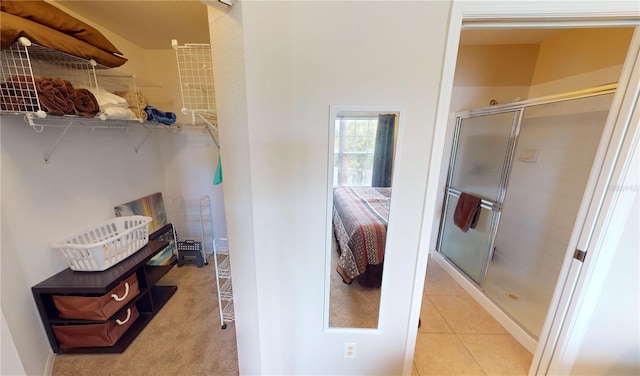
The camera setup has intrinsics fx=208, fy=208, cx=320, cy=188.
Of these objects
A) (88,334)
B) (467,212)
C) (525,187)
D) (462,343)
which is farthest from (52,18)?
(525,187)

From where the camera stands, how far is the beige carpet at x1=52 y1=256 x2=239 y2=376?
4.55 ft

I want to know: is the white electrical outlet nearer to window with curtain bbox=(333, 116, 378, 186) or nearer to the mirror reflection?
the mirror reflection

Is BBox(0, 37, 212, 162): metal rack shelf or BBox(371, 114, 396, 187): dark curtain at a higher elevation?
BBox(0, 37, 212, 162): metal rack shelf

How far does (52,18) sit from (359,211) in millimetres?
1792

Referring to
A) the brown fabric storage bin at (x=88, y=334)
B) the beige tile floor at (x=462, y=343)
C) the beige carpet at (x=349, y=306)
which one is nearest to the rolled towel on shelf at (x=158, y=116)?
the brown fabric storage bin at (x=88, y=334)

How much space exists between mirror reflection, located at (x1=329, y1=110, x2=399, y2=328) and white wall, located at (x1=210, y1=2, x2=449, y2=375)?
0.21 feet

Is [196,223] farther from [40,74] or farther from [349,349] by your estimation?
[349,349]

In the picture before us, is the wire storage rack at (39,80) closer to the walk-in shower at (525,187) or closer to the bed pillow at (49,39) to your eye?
the bed pillow at (49,39)

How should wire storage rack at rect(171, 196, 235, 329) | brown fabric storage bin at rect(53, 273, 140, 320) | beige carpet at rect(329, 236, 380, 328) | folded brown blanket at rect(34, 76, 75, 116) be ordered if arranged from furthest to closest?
wire storage rack at rect(171, 196, 235, 329)
brown fabric storage bin at rect(53, 273, 140, 320)
beige carpet at rect(329, 236, 380, 328)
folded brown blanket at rect(34, 76, 75, 116)

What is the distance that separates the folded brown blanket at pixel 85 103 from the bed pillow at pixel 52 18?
12.1 inches

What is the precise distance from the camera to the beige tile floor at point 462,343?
1.46 m

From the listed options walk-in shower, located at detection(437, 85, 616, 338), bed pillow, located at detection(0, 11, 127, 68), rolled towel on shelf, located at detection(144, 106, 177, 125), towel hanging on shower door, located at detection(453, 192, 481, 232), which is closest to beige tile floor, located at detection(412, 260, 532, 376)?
walk-in shower, located at detection(437, 85, 616, 338)

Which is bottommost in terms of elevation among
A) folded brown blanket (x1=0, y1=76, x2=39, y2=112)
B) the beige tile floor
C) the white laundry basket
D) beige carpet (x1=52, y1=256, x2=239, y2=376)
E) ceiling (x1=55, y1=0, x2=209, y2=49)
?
the beige tile floor

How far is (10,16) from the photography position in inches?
28.9
